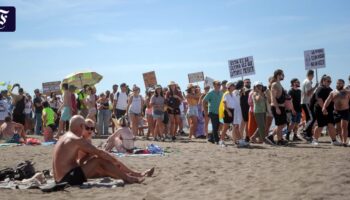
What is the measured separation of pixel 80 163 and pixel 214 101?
6.68m

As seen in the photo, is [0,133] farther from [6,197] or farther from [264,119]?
[6,197]

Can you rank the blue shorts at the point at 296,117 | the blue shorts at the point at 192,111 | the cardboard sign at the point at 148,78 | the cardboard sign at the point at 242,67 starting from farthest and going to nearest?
the cardboard sign at the point at 148,78, the cardboard sign at the point at 242,67, the blue shorts at the point at 192,111, the blue shorts at the point at 296,117

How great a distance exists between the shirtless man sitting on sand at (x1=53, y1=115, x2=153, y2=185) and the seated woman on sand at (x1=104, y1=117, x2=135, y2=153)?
3424mm

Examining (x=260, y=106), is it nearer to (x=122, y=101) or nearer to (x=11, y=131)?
(x=122, y=101)

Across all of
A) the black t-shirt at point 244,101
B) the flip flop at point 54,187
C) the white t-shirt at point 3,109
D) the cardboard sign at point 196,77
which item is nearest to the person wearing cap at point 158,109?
the black t-shirt at point 244,101

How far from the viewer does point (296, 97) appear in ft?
45.4

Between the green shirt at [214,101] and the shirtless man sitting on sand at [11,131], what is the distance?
6.24m

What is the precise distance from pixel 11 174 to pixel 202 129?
31.8 ft

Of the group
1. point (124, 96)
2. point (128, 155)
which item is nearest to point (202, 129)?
point (124, 96)

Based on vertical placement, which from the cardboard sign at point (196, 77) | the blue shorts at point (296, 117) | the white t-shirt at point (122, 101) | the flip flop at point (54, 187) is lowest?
the flip flop at point (54, 187)

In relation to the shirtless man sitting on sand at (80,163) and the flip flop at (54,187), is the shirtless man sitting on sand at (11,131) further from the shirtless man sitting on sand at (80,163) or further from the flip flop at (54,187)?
the flip flop at (54,187)

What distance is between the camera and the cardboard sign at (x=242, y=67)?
63.4 ft

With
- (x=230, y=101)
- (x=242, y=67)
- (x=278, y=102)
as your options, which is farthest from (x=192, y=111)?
(x=242, y=67)

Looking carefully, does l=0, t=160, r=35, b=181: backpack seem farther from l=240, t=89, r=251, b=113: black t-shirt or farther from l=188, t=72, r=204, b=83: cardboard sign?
l=188, t=72, r=204, b=83: cardboard sign
